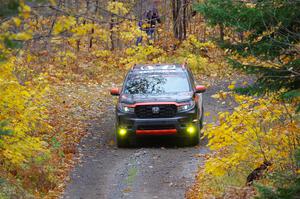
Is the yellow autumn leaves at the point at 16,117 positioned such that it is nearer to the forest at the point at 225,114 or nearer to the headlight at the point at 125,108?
the forest at the point at 225,114

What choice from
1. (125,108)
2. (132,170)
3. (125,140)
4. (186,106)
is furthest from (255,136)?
(125,140)

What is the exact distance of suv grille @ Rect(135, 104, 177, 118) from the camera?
13.5 meters

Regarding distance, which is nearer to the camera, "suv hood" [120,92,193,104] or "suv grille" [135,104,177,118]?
"suv grille" [135,104,177,118]

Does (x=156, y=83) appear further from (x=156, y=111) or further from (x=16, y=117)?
(x=16, y=117)

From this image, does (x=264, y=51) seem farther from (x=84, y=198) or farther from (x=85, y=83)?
(x=85, y=83)

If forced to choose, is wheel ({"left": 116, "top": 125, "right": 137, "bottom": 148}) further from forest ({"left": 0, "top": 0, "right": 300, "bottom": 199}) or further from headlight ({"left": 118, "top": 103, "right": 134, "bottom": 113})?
forest ({"left": 0, "top": 0, "right": 300, "bottom": 199})

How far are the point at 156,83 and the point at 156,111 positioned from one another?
112 centimetres

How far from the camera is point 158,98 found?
540 inches

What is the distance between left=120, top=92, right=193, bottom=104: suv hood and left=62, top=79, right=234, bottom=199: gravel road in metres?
1.23

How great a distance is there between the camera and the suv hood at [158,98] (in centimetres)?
1367

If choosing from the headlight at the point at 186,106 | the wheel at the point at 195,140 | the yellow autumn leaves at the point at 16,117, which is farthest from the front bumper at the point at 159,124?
the yellow autumn leaves at the point at 16,117

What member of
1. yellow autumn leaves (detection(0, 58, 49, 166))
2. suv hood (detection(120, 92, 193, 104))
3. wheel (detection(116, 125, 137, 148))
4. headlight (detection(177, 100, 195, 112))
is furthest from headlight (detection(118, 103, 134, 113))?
yellow autumn leaves (detection(0, 58, 49, 166))

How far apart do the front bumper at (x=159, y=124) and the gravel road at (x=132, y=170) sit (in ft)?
1.62

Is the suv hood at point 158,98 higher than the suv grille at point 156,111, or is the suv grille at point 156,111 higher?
the suv hood at point 158,98
